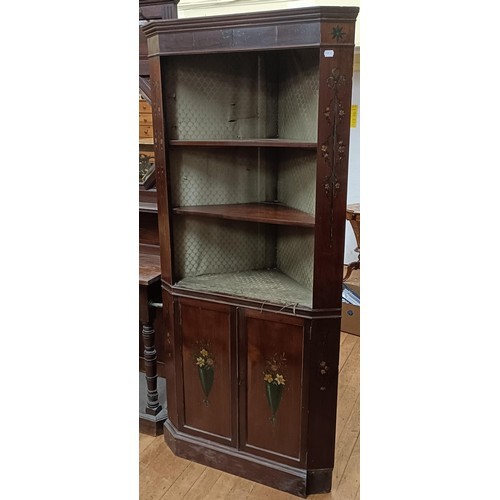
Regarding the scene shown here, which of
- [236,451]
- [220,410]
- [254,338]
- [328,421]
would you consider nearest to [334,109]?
[254,338]

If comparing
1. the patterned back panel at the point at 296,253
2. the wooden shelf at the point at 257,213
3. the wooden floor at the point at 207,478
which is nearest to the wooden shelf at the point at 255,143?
the wooden shelf at the point at 257,213

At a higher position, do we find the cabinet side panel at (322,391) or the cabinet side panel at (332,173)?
the cabinet side panel at (332,173)

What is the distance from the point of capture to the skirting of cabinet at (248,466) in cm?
199

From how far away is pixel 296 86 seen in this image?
6.32 feet

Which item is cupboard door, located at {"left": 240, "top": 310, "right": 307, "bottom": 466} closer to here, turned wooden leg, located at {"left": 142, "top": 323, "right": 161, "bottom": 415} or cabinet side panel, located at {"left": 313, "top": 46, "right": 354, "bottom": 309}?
cabinet side panel, located at {"left": 313, "top": 46, "right": 354, "bottom": 309}

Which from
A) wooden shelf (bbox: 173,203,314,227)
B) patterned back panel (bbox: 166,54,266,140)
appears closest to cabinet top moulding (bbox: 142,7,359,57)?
patterned back panel (bbox: 166,54,266,140)

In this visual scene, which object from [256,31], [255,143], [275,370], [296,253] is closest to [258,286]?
[296,253]

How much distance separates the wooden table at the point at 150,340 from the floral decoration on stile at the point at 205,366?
1.06ft

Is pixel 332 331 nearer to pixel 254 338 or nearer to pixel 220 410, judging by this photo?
pixel 254 338

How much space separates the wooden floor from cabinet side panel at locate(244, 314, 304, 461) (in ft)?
0.54

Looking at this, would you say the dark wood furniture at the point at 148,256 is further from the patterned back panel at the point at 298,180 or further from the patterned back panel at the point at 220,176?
the patterned back panel at the point at 298,180

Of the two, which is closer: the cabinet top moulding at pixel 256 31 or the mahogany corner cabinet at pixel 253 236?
the cabinet top moulding at pixel 256 31

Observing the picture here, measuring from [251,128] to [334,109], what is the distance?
22.3 inches
